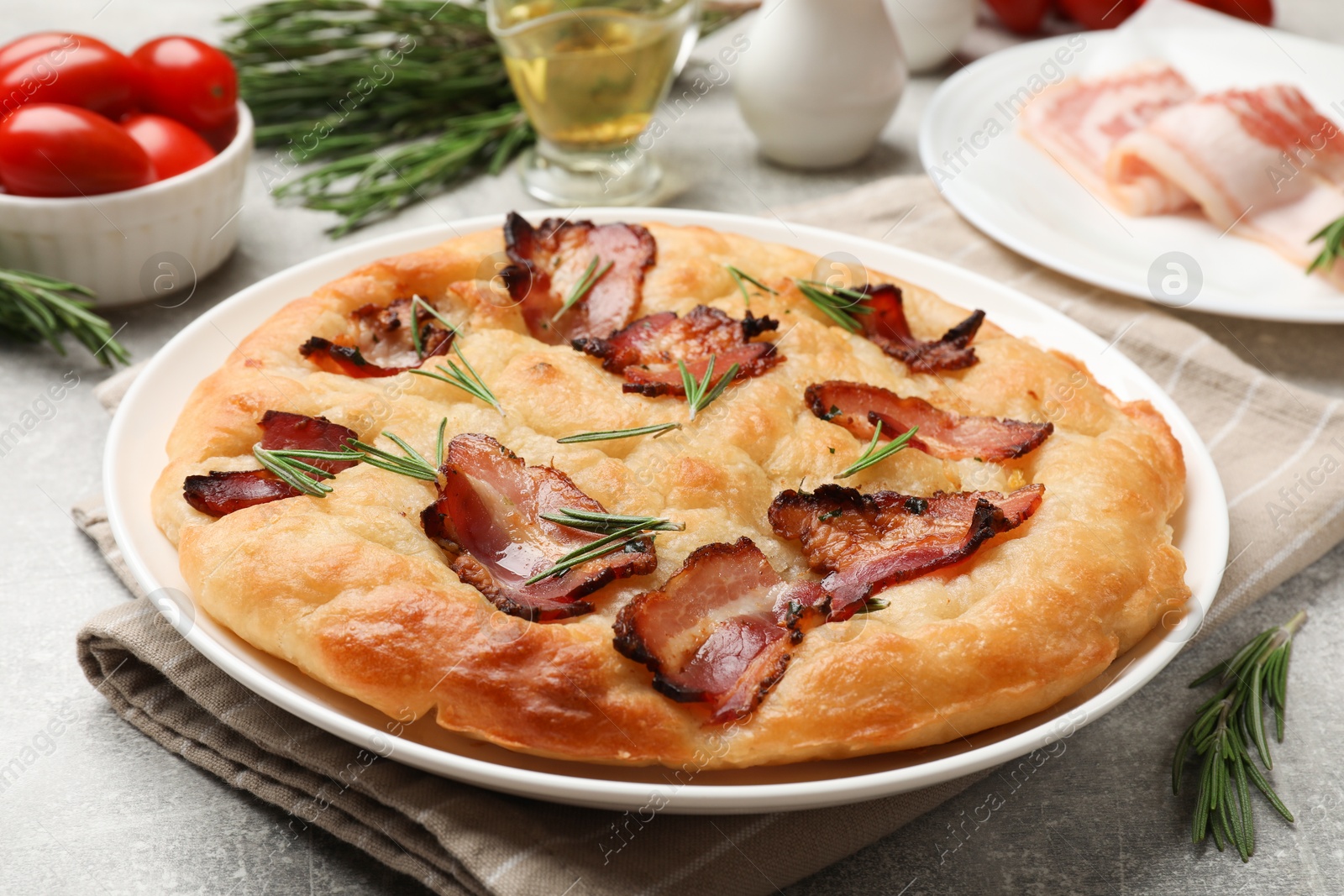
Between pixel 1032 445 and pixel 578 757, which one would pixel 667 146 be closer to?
pixel 1032 445

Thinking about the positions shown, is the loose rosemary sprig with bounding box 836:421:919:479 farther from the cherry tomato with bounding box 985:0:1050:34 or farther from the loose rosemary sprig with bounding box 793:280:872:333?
the cherry tomato with bounding box 985:0:1050:34

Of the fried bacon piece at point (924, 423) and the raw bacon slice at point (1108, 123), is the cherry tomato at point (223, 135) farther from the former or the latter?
the raw bacon slice at point (1108, 123)

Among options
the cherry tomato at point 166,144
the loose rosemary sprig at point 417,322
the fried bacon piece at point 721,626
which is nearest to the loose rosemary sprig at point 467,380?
the loose rosemary sprig at point 417,322

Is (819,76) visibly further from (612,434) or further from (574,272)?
(612,434)

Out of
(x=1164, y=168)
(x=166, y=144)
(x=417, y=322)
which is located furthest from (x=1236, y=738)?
(x=166, y=144)

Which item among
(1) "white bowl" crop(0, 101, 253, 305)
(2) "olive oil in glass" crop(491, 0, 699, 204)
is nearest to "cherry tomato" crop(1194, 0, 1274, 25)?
(2) "olive oil in glass" crop(491, 0, 699, 204)

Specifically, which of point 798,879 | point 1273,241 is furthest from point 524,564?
point 1273,241
